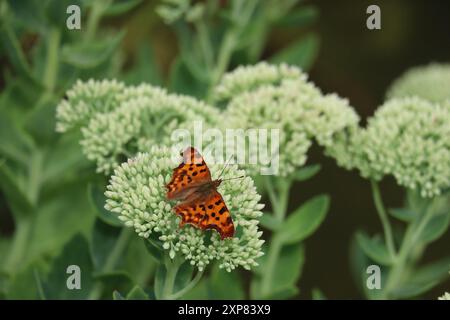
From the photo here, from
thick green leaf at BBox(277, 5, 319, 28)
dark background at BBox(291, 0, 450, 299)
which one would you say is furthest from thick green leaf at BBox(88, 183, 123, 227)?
dark background at BBox(291, 0, 450, 299)

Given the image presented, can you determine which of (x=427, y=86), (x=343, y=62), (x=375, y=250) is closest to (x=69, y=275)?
(x=375, y=250)

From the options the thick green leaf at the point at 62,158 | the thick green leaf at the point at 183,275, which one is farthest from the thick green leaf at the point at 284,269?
the thick green leaf at the point at 62,158

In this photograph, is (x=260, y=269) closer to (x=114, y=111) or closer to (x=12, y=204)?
(x=114, y=111)

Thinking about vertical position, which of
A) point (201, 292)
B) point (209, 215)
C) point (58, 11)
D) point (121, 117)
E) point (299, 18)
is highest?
point (299, 18)

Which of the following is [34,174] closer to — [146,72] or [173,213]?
[146,72]

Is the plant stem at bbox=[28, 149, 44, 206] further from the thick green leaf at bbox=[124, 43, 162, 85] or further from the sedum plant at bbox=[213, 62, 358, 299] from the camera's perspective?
the sedum plant at bbox=[213, 62, 358, 299]

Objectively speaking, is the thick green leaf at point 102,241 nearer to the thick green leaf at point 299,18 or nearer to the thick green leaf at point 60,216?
the thick green leaf at point 60,216

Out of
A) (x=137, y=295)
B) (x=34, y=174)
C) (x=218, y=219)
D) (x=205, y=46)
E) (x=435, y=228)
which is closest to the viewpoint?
(x=218, y=219)
